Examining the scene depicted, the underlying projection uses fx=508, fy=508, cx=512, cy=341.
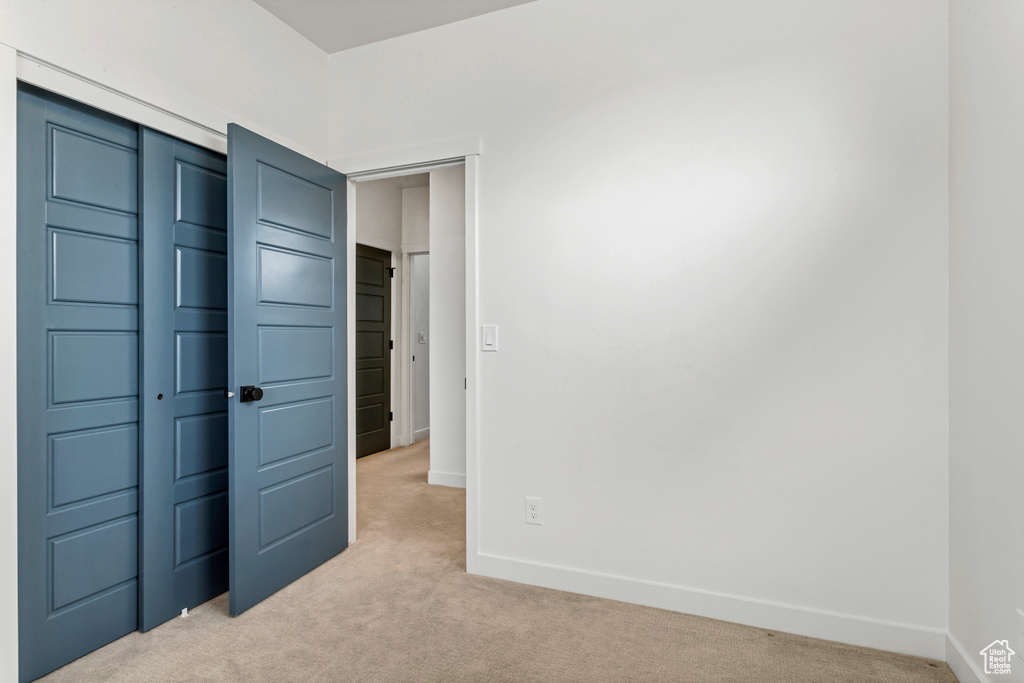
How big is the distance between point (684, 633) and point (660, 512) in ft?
1.52

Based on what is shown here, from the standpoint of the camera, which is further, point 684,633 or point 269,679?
point 684,633

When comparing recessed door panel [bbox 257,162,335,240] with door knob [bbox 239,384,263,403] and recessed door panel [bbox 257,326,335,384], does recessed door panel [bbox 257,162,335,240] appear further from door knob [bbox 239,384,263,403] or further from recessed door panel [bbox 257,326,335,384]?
door knob [bbox 239,384,263,403]

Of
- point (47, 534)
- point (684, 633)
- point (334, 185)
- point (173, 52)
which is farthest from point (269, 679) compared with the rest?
point (173, 52)

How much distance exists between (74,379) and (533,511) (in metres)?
1.92

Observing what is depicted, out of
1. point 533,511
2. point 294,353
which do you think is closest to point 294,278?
point 294,353

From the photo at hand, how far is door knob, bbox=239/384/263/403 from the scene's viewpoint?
2176mm

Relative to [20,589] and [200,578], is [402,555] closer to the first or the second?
[200,578]

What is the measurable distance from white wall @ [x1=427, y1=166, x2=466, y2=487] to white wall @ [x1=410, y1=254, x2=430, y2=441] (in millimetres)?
1510

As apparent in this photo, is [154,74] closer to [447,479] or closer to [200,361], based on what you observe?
[200,361]

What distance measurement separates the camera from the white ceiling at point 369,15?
247cm

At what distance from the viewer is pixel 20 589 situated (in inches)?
66.2

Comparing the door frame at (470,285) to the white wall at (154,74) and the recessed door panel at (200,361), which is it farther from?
the recessed door panel at (200,361)

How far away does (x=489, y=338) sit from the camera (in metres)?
2.54

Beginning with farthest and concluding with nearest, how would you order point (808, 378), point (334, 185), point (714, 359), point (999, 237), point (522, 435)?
1. point (334, 185)
2. point (522, 435)
3. point (714, 359)
4. point (808, 378)
5. point (999, 237)
